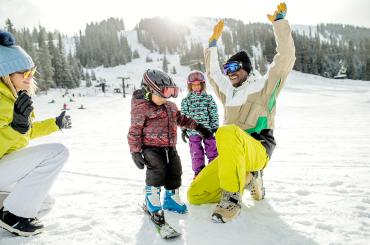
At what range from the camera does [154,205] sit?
6.76ft

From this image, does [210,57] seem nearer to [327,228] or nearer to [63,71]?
[327,228]

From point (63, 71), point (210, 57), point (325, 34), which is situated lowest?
point (63, 71)

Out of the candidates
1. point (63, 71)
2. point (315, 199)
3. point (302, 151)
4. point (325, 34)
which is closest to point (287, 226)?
point (315, 199)

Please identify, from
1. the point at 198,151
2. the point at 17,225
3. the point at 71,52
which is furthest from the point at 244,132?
the point at 71,52

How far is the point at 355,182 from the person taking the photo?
2707mm

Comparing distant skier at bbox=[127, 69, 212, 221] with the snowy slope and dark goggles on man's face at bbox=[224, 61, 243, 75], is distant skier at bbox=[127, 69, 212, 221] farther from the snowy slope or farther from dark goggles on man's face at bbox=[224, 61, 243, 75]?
dark goggles on man's face at bbox=[224, 61, 243, 75]

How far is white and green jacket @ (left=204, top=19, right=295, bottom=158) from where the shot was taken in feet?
7.10

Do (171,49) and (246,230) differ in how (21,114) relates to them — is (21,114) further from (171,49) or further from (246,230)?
(171,49)

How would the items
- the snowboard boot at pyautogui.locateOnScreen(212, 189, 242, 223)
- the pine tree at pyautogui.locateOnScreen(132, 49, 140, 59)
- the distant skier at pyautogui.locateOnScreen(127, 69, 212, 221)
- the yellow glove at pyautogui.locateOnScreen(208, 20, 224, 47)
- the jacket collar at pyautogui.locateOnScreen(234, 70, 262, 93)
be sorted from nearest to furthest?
the snowboard boot at pyautogui.locateOnScreen(212, 189, 242, 223)
the distant skier at pyautogui.locateOnScreen(127, 69, 212, 221)
the jacket collar at pyautogui.locateOnScreen(234, 70, 262, 93)
the yellow glove at pyautogui.locateOnScreen(208, 20, 224, 47)
the pine tree at pyautogui.locateOnScreen(132, 49, 140, 59)

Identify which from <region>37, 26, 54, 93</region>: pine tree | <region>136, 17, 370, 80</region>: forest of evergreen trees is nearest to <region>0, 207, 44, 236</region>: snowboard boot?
<region>136, 17, 370, 80</region>: forest of evergreen trees

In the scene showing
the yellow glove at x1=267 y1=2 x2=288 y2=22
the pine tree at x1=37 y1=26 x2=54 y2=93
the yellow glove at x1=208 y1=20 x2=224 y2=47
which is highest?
the yellow glove at x1=267 y1=2 x2=288 y2=22

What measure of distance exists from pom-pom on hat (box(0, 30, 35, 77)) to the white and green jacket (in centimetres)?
206

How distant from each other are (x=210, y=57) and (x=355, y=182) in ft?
8.09

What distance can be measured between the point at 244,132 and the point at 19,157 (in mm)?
1936
